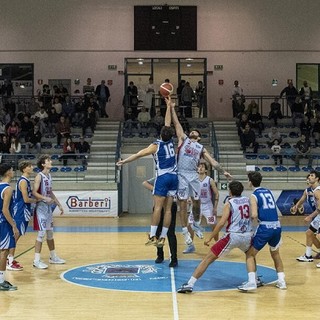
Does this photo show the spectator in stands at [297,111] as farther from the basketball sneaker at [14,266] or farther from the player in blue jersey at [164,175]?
the basketball sneaker at [14,266]

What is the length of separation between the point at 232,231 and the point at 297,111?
68.9ft

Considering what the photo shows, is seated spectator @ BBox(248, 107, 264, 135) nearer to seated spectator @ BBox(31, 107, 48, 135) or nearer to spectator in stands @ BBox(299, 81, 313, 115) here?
spectator in stands @ BBox(299, 81, 313, 115)

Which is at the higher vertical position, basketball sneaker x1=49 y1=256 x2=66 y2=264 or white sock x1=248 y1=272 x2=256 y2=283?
white sock x1=248 y1=272 x2=256 y2=283

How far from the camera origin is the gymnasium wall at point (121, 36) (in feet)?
108

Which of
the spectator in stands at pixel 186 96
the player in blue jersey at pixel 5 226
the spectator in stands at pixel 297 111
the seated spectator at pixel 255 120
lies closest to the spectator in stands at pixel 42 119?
the spectator in stands at pixel 186 96

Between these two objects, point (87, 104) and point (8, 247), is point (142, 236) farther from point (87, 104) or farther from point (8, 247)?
point (87, 104)

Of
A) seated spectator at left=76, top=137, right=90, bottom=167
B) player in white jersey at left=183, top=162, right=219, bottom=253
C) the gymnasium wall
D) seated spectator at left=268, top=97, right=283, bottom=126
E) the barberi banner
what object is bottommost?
the barberi banner

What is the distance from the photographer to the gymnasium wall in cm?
3300

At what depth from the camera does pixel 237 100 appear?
3122 centimetres

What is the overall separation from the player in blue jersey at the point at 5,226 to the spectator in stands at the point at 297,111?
21.5m

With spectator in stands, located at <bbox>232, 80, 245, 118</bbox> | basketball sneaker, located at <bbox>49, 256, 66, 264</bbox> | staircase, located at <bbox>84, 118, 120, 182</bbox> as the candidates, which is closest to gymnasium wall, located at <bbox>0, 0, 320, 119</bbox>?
spectator in stands, located at <bbox>232, 80, 245, 118</bbox>

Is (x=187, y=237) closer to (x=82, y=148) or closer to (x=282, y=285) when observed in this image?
(x=282, y=285)

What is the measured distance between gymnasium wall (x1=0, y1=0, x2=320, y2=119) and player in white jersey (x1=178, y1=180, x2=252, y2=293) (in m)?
23.0

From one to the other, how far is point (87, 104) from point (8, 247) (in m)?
20.2
